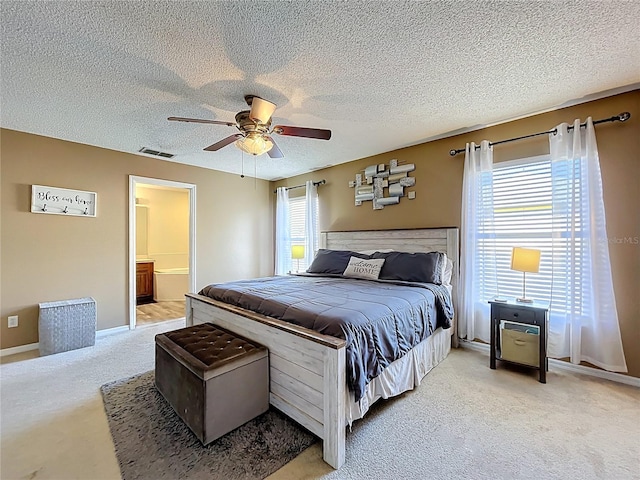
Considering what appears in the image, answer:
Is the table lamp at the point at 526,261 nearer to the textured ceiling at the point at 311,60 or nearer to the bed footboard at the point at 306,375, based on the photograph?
the textured ceiling at the point at 311,60

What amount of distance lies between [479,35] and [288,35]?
1.23 metres

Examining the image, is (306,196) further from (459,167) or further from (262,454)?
(262,454)

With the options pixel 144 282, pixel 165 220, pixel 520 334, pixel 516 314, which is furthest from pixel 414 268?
pixel 165 220

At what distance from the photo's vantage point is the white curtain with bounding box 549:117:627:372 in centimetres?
252

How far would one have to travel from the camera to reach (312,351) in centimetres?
173

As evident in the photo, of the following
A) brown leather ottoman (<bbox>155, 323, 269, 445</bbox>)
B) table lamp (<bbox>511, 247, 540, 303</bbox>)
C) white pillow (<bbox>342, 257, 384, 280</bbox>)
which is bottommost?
brown leather ottoman (<bbox>155, 323, 269, 445</bbox>)

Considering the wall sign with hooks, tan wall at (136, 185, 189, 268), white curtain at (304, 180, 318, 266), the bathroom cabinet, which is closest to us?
the wall sign with hooks

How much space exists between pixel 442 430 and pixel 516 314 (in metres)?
1.46

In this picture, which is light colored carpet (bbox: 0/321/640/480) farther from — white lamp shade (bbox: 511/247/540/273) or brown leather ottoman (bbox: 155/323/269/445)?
white lamp shade (bbox: 511/247/540/273)

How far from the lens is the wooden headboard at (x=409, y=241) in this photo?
3.45 metres

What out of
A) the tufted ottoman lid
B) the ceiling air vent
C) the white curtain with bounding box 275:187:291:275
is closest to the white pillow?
the tufted ottoman lid

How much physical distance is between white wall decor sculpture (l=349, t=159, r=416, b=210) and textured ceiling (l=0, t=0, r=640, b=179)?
2.72ft

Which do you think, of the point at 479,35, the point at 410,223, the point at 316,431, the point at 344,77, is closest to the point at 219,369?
the point at 316,431

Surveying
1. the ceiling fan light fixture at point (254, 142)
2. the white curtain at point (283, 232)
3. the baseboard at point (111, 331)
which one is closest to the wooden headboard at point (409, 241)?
the white curtain at point (283, 232)
